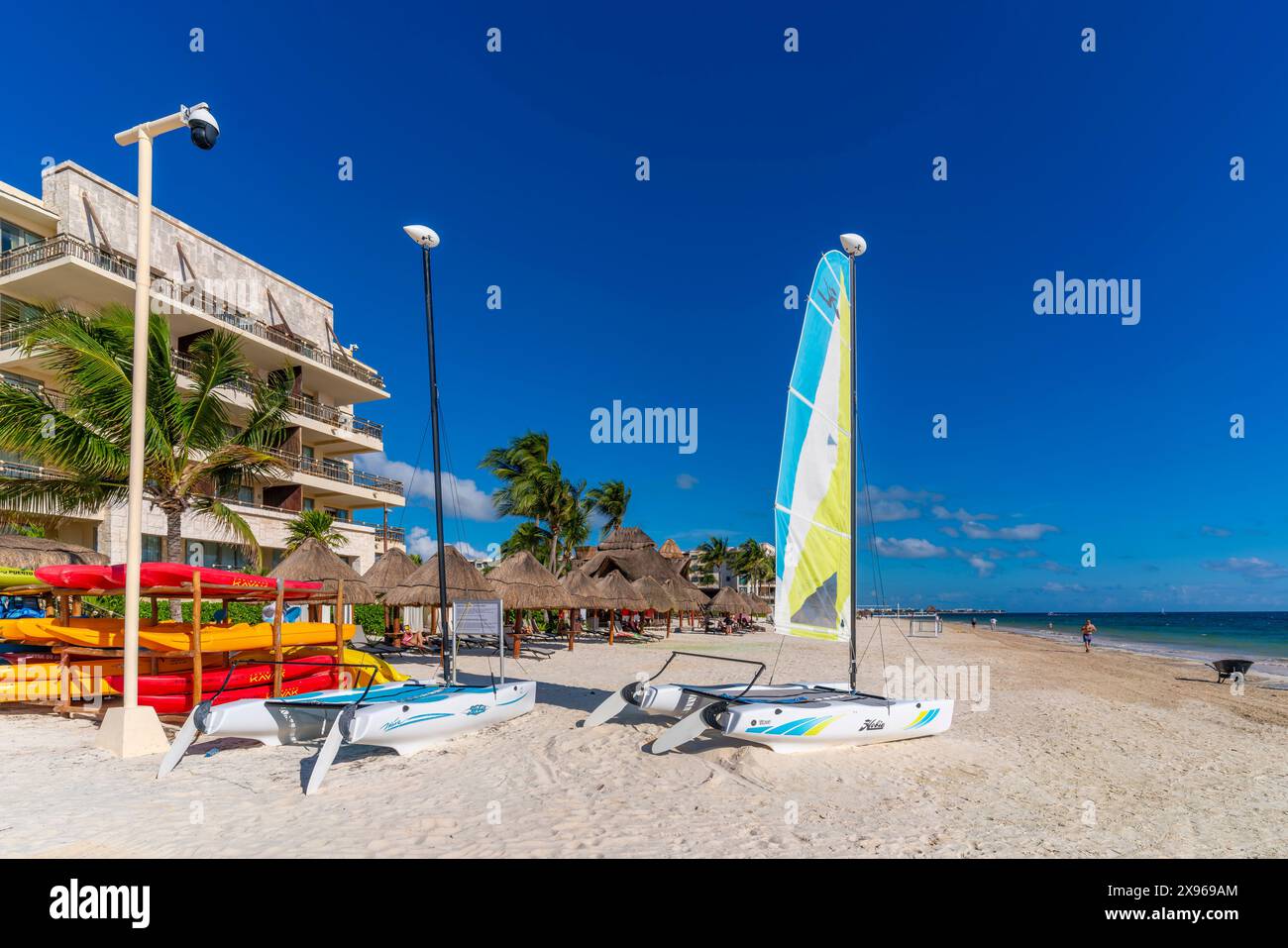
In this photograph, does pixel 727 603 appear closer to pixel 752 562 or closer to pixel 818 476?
pixel 818 476

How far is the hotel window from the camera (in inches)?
899

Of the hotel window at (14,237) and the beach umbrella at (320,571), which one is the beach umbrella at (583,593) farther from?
the hotel window at (14,237)

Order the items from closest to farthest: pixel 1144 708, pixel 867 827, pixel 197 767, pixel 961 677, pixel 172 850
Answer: pixel 172 850 → pixel 867 827 → pixel 197 767 → pixel 1144 708 → pixel 961 677

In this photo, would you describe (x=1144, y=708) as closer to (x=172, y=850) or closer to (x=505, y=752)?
(x=505, y=752)

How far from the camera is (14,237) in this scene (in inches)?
912

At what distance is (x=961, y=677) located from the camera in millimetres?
20094

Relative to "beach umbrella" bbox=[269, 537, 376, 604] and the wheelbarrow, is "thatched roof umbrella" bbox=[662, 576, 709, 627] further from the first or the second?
the wheelbarrow

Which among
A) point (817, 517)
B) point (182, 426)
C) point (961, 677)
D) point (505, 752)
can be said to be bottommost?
point (961, 677)

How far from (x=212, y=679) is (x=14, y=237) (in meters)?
21.1

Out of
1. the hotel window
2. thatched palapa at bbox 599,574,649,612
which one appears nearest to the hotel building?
the hotel window
